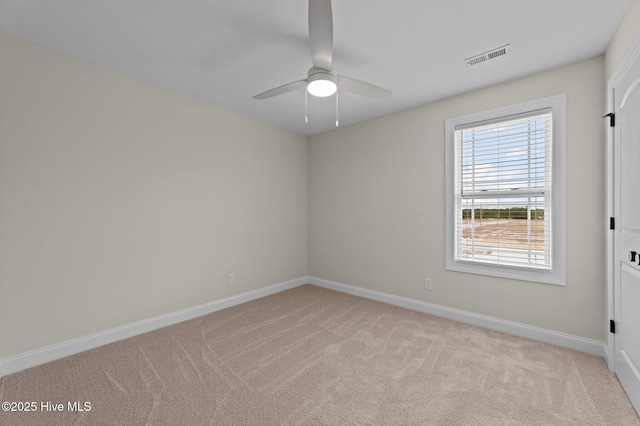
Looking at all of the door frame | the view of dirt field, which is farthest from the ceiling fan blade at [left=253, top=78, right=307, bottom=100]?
the view of dirt field

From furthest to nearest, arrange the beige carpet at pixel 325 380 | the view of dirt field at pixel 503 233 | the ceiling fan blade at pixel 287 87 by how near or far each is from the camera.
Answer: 1. the view of dirt field at pixel 503 233
2. the ceiling fan blade at pixel 287 87
3. the beige carpet at pixel 325 380

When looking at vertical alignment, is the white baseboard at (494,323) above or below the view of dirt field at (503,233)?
below

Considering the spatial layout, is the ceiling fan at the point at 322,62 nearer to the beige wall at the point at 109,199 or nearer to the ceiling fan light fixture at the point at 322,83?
the ceiling fan light fixture at the point at 322,83

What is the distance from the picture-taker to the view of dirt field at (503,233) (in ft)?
9.03

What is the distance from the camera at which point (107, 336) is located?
2613 mm

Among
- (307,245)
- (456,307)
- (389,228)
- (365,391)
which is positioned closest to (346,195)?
(389,228)

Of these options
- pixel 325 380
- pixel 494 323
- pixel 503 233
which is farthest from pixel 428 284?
pixel 325 380

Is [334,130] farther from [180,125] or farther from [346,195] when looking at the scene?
[180,125]

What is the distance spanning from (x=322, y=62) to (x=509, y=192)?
2.29 m

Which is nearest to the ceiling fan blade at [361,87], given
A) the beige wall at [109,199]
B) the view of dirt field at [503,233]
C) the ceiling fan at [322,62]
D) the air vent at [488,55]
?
the ceiling fan at [322,62]

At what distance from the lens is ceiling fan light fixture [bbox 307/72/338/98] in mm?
1883

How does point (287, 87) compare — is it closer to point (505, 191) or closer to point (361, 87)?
point (361, 87)

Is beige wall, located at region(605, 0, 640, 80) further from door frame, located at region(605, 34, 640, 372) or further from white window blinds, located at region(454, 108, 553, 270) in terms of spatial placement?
white window blinds, located at region(454, 108, 553, 270)

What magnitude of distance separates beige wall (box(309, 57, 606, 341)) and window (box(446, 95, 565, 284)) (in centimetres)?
9
